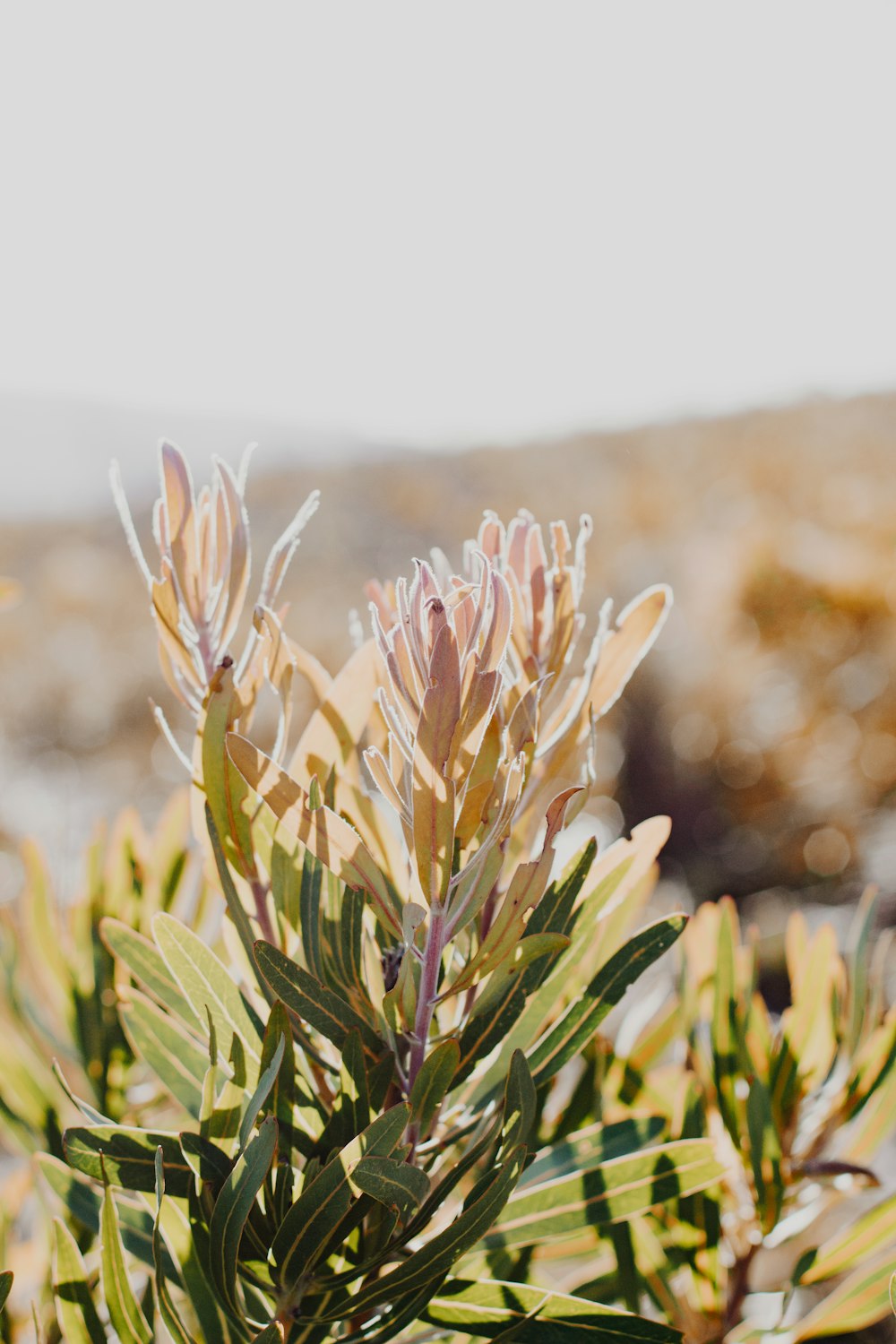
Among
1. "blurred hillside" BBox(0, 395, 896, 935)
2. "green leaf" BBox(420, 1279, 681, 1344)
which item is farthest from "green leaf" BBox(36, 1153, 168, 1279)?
"blurred hillside" BBox(0, 395, 896, 935)

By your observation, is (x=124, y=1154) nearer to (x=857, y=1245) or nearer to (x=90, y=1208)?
(x=90, y=1208)

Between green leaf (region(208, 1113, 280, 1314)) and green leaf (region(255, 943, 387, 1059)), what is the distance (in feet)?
0.10

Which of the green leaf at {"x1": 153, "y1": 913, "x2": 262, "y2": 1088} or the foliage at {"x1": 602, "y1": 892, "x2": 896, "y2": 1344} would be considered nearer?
the green leaf at {"x1": 153, "y1": 913, "x2": 262, "y2": 1088}

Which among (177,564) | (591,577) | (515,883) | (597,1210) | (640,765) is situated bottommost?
(640,765)

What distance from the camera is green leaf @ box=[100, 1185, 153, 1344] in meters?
0.29

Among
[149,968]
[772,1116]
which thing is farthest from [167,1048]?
[772,1116]

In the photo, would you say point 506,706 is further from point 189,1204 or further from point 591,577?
point 591,577

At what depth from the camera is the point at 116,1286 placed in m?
0.30

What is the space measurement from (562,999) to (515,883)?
0.15m

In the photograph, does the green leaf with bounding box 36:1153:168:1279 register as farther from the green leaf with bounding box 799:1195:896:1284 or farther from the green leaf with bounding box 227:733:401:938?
Result: the green leaf with bounding box 799:1195:896:1284

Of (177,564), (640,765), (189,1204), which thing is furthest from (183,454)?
(640,765)

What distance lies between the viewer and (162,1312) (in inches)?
11.7

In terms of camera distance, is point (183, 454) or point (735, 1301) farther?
point (735, 1301)

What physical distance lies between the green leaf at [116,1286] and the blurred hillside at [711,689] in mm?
398
